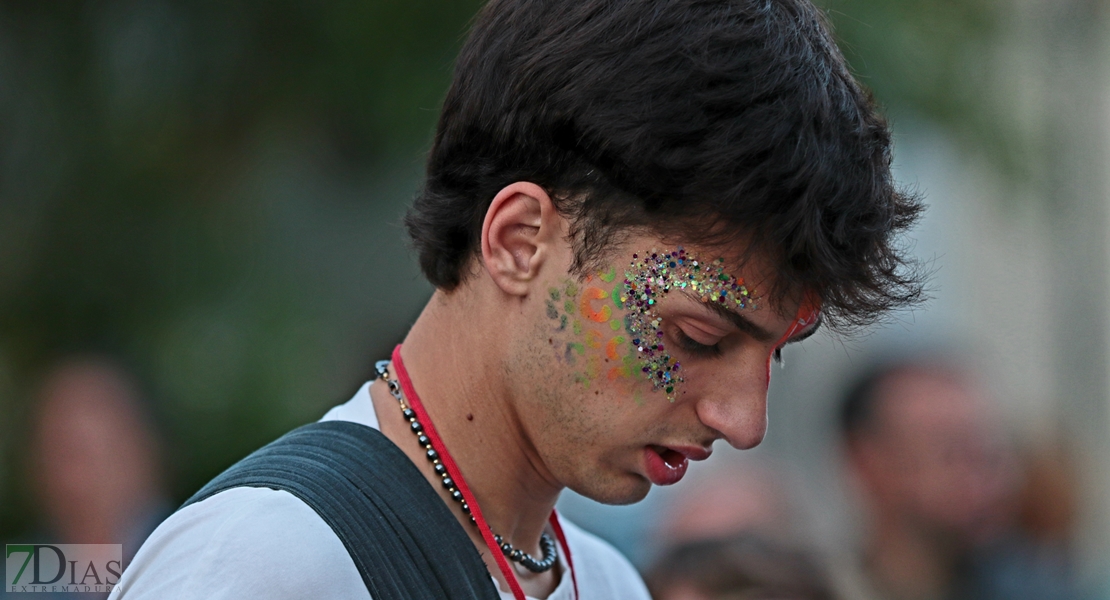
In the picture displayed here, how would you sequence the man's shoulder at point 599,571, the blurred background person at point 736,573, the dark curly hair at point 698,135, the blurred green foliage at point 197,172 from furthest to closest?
the blurred green foliage at point 197,172 < the blurred background person at point 736,573 < the man's shoulder at point 599,571 < the dark curly hair at point 698,135

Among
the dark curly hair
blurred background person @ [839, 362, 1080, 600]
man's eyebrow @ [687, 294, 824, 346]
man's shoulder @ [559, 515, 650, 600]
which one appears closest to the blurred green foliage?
blurred background person @ [839, 362, 1080, 600]

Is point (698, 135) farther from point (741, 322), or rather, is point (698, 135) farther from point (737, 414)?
point (737, 414)

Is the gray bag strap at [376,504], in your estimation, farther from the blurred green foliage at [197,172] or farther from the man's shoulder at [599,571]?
the blurred green foliage at [197,172]

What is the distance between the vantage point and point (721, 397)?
1.66 meters

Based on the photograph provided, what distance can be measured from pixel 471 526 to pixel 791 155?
83 centimetres

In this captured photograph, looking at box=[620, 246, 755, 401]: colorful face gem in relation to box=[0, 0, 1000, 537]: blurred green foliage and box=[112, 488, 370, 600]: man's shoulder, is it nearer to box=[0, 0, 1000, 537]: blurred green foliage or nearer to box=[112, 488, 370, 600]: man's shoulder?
box=[112, 488, 370, 600]: man's shoulder

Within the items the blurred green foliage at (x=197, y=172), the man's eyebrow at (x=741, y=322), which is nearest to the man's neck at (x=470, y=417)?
the man's eyebrow at (x=741, y=322)

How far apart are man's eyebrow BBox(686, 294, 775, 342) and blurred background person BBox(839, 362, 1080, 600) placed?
2189 millimetres

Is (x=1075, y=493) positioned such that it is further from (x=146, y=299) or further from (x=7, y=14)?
(x=7, y=14)

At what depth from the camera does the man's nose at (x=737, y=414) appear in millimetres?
1646

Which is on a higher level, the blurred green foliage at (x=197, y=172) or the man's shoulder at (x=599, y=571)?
the blurred green foliage at (x=197, y=172)

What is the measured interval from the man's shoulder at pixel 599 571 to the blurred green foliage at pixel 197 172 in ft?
5.28

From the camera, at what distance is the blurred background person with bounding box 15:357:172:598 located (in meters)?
3.33

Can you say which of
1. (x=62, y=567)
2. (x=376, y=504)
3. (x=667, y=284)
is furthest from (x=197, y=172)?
(x=667, y=284)
